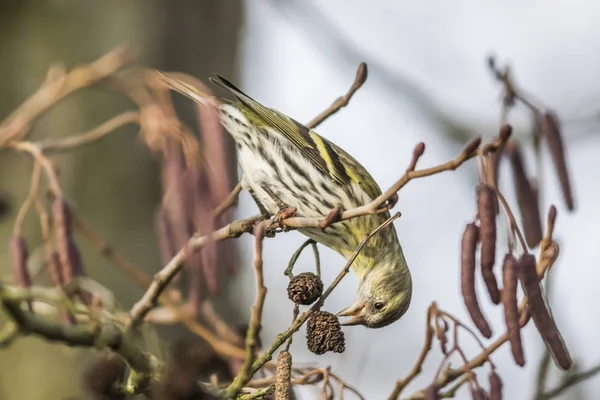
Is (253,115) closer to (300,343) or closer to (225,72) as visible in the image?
(225,72)

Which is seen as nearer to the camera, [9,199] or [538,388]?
[9,199]

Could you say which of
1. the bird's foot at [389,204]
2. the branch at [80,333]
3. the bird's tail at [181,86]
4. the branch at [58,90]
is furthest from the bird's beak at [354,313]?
the branch at [80,333]

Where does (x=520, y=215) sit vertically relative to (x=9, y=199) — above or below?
above

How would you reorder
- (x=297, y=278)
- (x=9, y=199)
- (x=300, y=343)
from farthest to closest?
(x=300, y=343) < (x=297, y=278) < (x=9, y=199)

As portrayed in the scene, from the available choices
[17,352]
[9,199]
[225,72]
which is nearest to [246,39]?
[225,72]

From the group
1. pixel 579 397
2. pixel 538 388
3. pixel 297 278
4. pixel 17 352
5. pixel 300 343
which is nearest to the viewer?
pixel 297 278

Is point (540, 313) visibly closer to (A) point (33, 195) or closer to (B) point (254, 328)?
(B) point (254, 328)

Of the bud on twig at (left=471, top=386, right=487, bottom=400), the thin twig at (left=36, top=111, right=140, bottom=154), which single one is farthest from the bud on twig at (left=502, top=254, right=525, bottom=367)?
the thin twig at (left=36, top=111, right=140, bottom=154)

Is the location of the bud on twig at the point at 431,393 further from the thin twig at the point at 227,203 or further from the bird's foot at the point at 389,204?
the thin twig at the point at 227,203

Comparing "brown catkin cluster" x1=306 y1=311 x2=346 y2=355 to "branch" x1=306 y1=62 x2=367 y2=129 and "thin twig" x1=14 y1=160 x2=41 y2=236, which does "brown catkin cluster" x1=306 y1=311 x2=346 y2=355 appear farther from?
"thin twig" x1=14 y1=160 x2=41 y2=236
